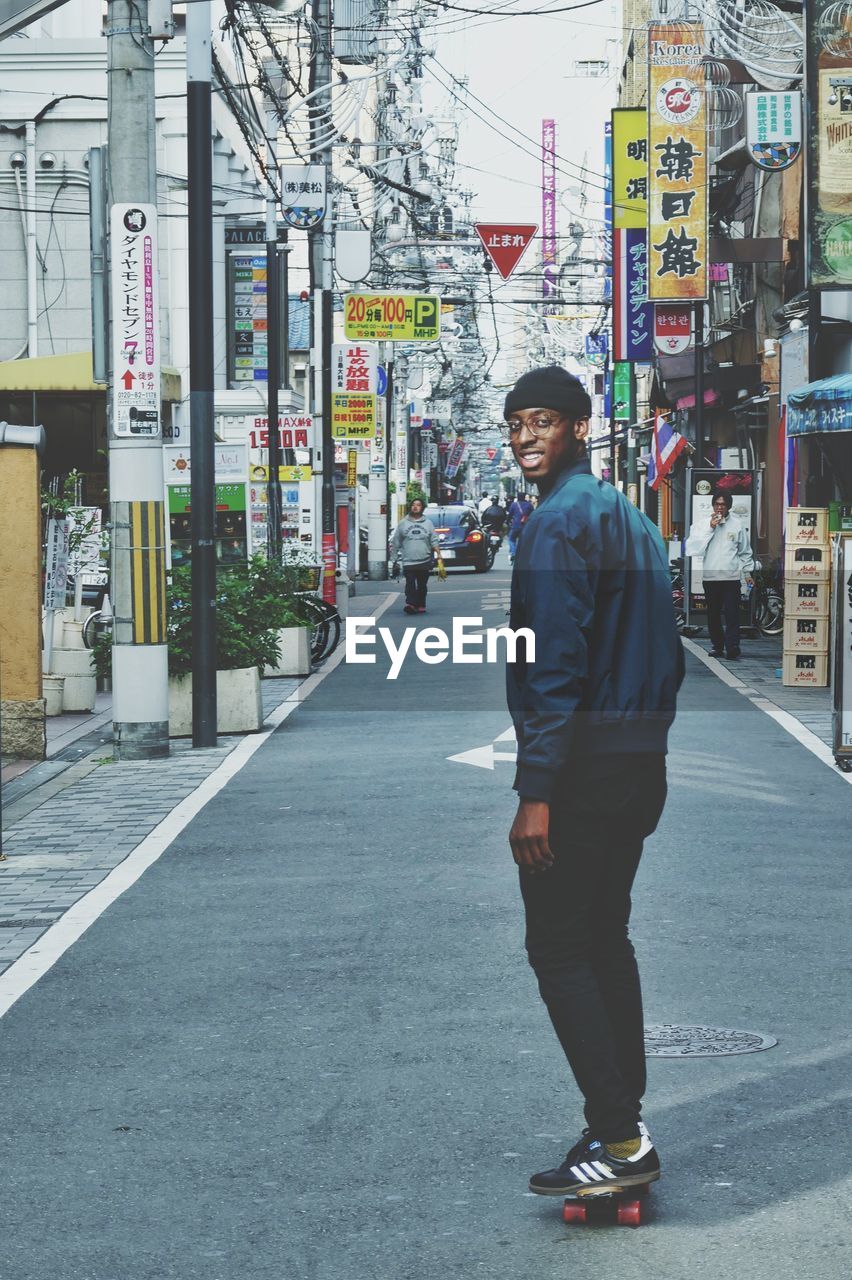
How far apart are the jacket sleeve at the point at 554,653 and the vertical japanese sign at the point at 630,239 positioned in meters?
30.0

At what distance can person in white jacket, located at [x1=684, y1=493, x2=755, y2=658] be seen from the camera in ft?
72.4

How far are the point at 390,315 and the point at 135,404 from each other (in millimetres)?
21093

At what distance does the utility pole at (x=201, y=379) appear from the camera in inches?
592

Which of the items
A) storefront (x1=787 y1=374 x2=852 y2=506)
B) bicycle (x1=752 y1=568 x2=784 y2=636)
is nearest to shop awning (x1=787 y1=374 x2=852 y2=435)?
storefront (x1=787 y1=374 x2=852 y2=506)

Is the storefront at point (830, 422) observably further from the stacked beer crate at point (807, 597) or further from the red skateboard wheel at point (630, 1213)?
the red skateboard wheel at point (630, 1213)

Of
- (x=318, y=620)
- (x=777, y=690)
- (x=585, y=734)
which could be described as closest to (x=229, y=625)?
(x=777, y=690)

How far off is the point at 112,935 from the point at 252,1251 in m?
3.76

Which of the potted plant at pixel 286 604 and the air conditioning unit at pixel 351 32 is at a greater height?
the air conditioning unit at pixel 351 32

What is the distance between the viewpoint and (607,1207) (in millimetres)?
4711

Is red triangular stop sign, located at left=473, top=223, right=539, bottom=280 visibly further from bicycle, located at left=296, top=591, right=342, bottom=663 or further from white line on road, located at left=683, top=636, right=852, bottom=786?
white line on road, located at left=683, top=636, right=852, bottom=786

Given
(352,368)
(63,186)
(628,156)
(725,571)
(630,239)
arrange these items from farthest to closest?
(630,239) < (352,368) < (628,156) < (63,186) < (725,571)

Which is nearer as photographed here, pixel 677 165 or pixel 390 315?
pixel 677 165

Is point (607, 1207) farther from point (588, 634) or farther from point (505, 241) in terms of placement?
point (505, 241)

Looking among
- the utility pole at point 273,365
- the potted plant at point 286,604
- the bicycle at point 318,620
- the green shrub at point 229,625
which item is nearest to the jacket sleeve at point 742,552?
the potted plant at point 286,604
